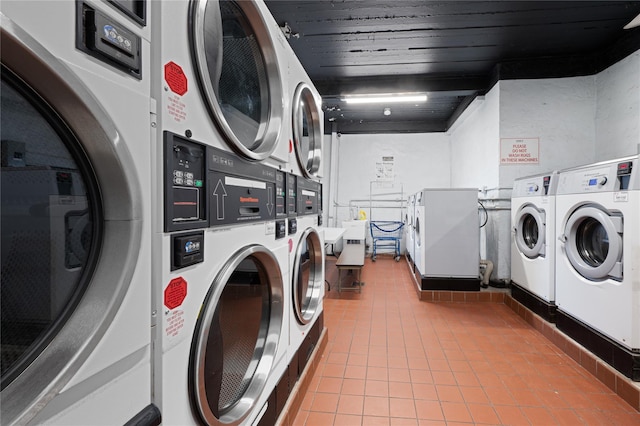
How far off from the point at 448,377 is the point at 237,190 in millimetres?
2015

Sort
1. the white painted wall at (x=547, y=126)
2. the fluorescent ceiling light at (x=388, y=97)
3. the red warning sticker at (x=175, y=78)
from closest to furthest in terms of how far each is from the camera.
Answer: the red warning sticker at (x=175, y=78)
the white painted wall at (x=547, y=126)
the fluorescent ceiling light at (x=388, y=97)

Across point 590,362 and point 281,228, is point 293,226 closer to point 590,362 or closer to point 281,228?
→ point 281,228

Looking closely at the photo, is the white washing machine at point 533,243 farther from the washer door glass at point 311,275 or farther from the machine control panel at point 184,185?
the machine control panel at point 184,185

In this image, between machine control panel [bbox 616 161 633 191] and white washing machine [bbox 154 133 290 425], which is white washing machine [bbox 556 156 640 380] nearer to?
machine control panel [bbox 616 161 633 191]

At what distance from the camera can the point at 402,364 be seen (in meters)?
2.29

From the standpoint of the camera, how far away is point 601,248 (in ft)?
7.44

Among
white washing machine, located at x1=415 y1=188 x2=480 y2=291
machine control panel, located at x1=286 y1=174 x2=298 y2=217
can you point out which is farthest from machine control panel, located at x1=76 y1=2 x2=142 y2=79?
white washing machine, located at x1=415 y1=188 x2=480 y2=291

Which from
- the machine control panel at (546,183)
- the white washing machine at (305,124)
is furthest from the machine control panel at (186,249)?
the machine control panel at (546,183)

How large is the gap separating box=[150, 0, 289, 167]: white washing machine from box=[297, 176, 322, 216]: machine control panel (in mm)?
349

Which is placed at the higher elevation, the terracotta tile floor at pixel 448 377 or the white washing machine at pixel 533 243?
the white washing machine at pixel 533 243

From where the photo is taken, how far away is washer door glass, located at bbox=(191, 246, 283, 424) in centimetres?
83

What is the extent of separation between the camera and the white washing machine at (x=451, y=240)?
12.0ft

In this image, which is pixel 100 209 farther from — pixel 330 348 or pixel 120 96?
pixel 330 348

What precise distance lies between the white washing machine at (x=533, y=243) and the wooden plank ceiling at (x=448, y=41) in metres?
1.53
